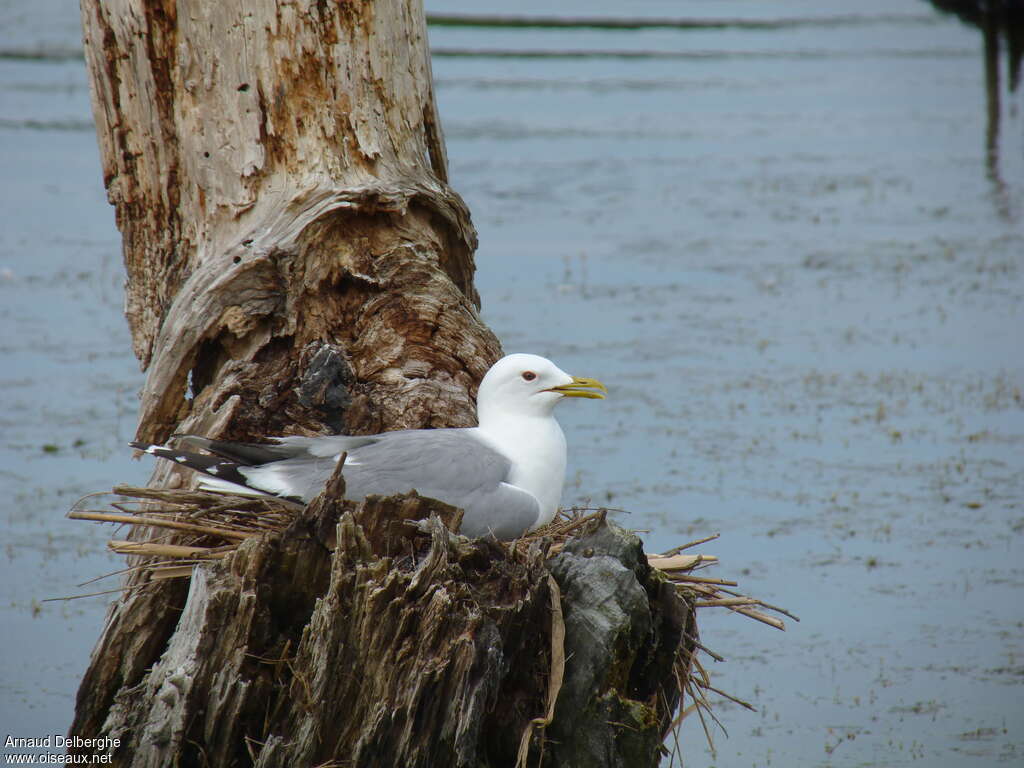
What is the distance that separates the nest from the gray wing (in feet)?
0.27

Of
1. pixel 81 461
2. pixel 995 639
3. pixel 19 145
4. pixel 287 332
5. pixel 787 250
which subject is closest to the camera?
pixel 287 332

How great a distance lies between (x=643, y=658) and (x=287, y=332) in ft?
5.95

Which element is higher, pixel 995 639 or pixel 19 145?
pixel 19 145

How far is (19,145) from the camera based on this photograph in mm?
16625

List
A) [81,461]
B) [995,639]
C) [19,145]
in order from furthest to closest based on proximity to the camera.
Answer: [19,145] → [81,461] → [995,639]

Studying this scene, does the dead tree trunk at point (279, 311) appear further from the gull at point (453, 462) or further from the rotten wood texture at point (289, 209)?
the gull at point (453, 462)

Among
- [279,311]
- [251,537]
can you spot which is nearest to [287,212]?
[279,311]

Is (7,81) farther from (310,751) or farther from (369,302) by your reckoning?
(310,751)

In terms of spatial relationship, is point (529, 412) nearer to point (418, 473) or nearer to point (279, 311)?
point (418, 473)

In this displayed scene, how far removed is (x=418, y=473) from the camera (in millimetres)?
4176

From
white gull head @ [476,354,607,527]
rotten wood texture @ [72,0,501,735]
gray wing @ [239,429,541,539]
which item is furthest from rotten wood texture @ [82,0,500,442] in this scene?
gray wing @ [239,429,541,539]

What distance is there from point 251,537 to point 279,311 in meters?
1.26

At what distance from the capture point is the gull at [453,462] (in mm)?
4098

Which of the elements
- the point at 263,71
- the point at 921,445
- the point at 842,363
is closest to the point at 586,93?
the point at 842,363
